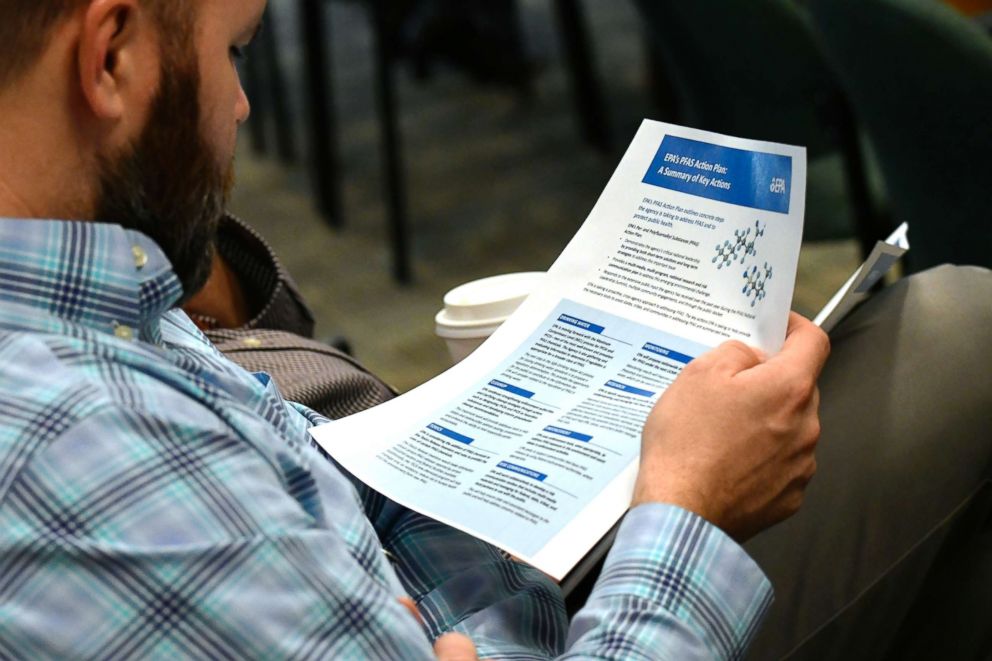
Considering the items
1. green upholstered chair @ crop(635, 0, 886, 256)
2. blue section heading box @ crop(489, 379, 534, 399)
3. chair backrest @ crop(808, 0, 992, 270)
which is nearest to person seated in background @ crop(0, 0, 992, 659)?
blue section heading box @ crop(489, 379, 534, 399)

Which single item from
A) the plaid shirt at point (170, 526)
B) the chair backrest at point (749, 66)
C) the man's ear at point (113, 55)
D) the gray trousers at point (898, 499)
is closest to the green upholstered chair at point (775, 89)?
the chair backrest at point (749, 66)

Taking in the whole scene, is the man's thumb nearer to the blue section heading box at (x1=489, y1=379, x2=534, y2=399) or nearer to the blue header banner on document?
the blue section heading box at (x1=489, y1=379, x2=534, y2=399)

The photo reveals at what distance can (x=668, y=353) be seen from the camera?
2.82ft

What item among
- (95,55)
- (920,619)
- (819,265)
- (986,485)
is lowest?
(819,265)

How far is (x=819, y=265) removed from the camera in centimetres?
247

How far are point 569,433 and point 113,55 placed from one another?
375 millimetres

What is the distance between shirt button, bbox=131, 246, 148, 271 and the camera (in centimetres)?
67

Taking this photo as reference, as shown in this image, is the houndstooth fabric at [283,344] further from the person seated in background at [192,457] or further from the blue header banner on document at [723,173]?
the blue header banner on document at [723,173]

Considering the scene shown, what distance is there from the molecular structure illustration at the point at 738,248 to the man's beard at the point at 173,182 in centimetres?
34

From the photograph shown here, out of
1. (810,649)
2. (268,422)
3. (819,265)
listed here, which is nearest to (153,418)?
(268,422)

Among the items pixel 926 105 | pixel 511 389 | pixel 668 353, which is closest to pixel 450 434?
pixel 511 389

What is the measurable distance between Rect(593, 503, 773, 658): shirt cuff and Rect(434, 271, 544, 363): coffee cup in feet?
1.09

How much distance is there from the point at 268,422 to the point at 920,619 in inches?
23.6

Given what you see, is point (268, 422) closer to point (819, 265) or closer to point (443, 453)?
point (443, 453)
